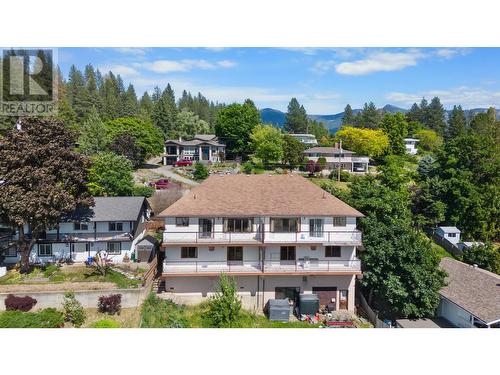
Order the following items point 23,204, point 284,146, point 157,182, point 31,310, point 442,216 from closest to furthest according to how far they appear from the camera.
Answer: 1. point 31,310
2. point 23,204
3. point 442,216
4. point 157,182
5. point 284,146

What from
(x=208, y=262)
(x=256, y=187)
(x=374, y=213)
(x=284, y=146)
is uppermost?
(x=284, y=146)

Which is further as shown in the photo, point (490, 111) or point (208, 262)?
point (490, 111)

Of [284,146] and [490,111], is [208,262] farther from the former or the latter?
[490,111]

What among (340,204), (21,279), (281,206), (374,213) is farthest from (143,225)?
(374,213)

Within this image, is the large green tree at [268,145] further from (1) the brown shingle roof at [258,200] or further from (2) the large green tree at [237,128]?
(1) the brown shingle roof at [258,200]

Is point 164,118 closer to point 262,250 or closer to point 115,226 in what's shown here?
point 115,226

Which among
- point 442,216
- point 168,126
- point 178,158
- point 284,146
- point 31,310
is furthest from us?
point 168,126

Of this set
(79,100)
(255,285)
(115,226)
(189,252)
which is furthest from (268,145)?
(79,100)
